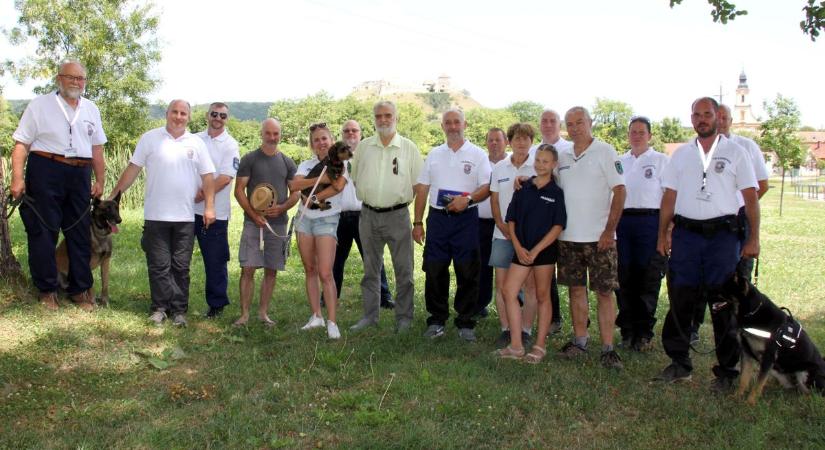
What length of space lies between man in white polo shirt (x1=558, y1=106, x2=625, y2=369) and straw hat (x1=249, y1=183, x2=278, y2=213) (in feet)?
9.37

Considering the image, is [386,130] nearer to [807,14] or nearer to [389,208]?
[389,208]

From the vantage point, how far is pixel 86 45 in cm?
3453

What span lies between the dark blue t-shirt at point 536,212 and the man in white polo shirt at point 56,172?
4.18 metres

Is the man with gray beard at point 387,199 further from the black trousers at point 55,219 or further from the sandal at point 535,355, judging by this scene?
the black trousers at point 55,219

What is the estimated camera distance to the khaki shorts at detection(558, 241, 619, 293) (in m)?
5.69

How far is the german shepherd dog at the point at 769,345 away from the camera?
4.75 meters

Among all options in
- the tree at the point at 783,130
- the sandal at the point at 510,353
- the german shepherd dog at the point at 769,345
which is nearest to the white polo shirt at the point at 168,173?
the sandal at the point at 510,353

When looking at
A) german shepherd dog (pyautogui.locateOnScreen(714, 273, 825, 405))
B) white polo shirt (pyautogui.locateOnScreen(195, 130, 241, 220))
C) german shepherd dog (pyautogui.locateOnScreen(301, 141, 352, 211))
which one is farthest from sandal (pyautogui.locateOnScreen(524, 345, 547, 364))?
white polo shirt (pyautogui.locateOnScreen(195, 130, 241, 220))

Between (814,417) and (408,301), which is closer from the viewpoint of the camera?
(814,417)

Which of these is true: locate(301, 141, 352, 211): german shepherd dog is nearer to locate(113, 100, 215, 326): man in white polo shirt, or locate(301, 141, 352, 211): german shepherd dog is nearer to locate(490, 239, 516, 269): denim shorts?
locate(113, 100, 215, 326): man in white polo shirt

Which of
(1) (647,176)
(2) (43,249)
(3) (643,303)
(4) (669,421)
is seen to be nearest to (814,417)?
(4) (669,421)

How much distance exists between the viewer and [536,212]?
580 cm

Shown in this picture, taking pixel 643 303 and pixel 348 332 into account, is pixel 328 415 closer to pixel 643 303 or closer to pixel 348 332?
pixel 348 332

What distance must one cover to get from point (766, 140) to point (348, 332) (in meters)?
22.5
